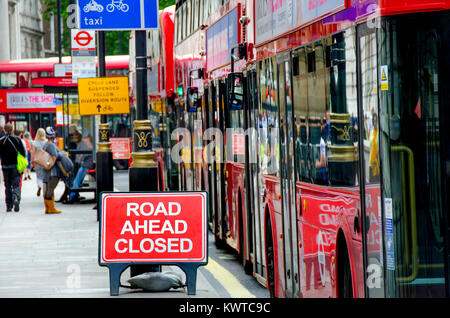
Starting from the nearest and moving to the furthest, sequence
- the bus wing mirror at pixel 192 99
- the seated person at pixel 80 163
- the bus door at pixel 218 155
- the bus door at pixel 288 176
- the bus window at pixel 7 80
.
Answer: the bus door at pixel 288 176
the bus door at pixel 218 155
the bus wing mirror at pixel 192 99
the seated person at pixel 80 163
the bus window at pixel 7 80

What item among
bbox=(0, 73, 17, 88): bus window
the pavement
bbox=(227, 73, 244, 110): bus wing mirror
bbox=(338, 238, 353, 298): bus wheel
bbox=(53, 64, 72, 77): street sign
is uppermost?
bbox=(0, 73, 17, 88): bus window

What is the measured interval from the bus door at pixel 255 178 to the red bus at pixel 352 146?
0.16 ft

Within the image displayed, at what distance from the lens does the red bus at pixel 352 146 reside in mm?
5297

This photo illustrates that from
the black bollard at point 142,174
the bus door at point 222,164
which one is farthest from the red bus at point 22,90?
the black bollard at point 142,174

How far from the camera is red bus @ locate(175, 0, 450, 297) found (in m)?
5.30

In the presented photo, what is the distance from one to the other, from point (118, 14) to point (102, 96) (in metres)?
7.76

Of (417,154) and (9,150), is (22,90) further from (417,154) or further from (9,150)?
(417,154)

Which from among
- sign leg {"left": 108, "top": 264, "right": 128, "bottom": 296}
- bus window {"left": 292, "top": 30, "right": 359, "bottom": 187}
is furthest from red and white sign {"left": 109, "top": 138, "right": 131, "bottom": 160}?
bus window {"left": 292, "top": 30, "right": 359, "bottom": 187}

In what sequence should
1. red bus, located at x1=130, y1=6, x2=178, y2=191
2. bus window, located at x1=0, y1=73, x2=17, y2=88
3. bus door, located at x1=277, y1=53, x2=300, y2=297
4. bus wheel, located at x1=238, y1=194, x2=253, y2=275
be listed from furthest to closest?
bus window, located at x1=0, y1=73, x2=17, y2=88
red bus, located at x1=130, y1=6, x2=178, y2=191
bus wheel, located at x1=238, y1=194, x2=253, y2=275
bus door, located at x1=277, y1=53, x2=300, y2=297

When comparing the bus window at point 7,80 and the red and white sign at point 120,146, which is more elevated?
the bus window at point 7,80

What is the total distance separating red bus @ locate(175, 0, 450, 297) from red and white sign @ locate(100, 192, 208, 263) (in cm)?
63

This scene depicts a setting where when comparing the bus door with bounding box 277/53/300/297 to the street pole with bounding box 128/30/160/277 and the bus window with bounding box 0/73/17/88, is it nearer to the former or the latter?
the street pole with bounding box 128/30/160/277

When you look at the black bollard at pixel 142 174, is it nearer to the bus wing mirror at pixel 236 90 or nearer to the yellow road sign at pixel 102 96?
the bus wing mirror at pixel 236 90

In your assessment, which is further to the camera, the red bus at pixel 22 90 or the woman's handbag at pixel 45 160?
the red bus at pixel 22 90
